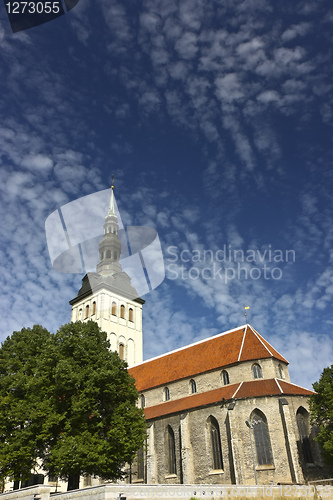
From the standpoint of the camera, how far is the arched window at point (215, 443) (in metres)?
29.0

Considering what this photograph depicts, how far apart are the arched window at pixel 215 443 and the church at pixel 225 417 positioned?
0.22ft

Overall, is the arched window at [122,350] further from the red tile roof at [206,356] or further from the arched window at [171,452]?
the arched window at [171,452]

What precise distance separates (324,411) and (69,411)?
57.0 feet

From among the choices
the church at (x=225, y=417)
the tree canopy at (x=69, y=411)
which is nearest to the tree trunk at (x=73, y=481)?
the tree canopy at (x=69, y=411)

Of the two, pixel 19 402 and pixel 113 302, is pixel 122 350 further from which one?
pixel 19 402

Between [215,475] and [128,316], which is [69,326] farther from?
[128,316]

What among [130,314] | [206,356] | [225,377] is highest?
[130,314]

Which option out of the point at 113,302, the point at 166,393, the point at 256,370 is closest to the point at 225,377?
the point at 256,370

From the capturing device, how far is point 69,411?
23203 mm

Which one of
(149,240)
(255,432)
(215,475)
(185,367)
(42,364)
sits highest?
(149,240)

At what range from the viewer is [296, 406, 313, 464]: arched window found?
27219 millimetres

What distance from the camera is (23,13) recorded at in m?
10.2

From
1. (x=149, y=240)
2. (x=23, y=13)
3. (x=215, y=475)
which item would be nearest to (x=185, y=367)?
(x=215, y=475)

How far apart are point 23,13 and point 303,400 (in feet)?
98.1
